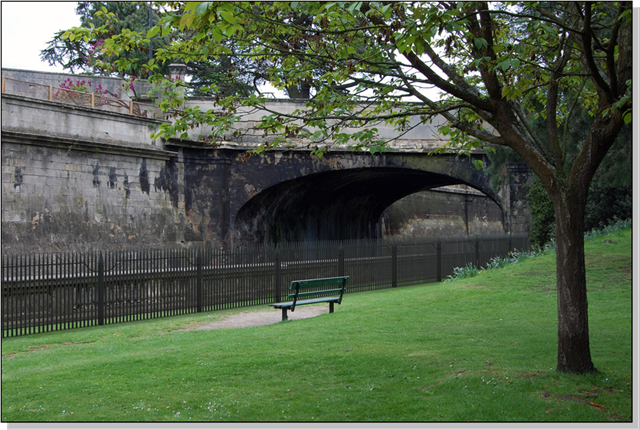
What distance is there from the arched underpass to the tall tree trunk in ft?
51.1

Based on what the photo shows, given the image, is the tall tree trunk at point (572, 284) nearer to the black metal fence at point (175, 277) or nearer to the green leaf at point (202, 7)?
the green leaf at point (202, 7)

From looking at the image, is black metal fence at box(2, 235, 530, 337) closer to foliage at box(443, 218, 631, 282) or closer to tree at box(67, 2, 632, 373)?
foliage at box(443, 218, 631, 282)

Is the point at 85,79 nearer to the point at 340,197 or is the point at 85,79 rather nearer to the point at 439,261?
the point at 340,197

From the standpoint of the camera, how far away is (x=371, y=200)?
30281mm

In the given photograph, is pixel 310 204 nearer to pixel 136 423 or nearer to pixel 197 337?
pixel 197 337

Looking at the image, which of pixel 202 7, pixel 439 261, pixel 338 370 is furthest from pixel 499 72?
pixel 439 261

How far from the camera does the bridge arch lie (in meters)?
21.4

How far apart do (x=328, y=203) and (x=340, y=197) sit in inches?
25.9

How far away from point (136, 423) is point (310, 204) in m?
20.7

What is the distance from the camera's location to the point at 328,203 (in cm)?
2703

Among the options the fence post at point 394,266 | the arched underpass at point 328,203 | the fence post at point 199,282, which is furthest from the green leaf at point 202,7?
the arched underpass at point 328,203

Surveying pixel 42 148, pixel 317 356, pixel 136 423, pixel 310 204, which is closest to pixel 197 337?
pixel 317 356

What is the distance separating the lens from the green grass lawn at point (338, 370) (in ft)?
17.2

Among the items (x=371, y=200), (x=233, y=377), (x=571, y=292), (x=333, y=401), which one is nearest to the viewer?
(x=333, y=401)
